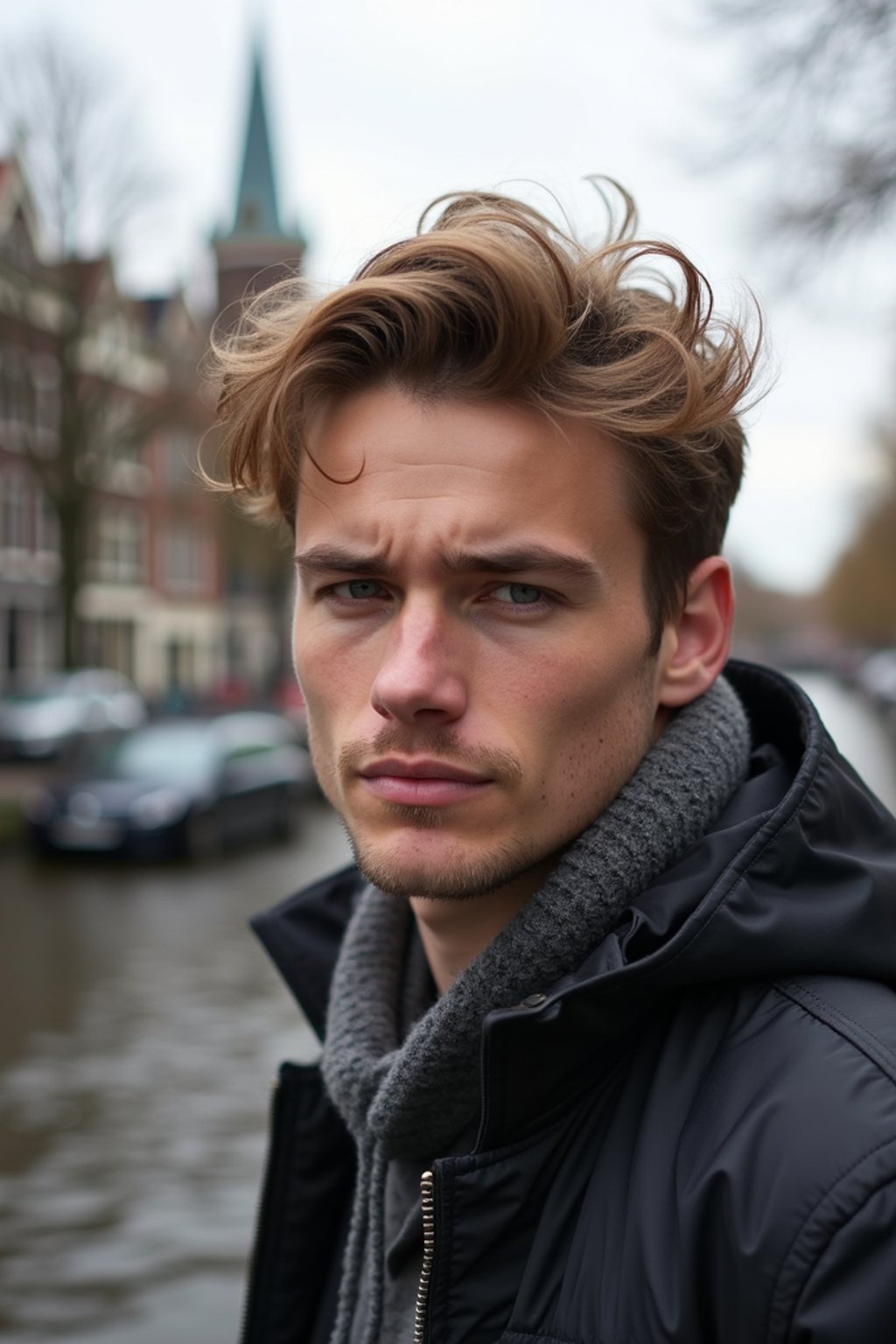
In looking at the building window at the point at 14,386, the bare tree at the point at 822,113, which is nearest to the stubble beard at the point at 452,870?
the bare tree at the point at 822,113

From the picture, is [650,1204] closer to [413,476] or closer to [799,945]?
[799,945]

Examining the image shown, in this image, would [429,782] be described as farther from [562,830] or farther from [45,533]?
[45,533]

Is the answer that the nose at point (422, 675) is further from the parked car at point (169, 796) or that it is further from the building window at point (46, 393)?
the building window at point (46, 393)

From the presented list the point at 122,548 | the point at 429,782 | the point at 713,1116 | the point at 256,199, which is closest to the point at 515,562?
the point at 429,782

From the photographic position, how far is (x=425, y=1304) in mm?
1532

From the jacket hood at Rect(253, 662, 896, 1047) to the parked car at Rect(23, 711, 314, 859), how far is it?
13.5 m

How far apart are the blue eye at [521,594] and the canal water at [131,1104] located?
3.37m

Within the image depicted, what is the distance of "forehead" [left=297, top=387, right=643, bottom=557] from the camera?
1.71 metres

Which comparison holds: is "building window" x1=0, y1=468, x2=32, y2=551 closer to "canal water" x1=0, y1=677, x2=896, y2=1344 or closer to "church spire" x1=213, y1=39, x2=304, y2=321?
"church spire" x1=213, y1=39, x2=304, y2=321

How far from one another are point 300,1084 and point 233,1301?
2.81m

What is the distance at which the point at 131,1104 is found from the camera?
268 inches

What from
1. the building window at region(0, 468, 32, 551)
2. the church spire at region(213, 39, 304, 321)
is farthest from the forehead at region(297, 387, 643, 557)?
the church spire at region(213, 39, 304, 321)

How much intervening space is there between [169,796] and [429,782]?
532 inches

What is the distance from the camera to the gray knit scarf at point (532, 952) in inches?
64.5
